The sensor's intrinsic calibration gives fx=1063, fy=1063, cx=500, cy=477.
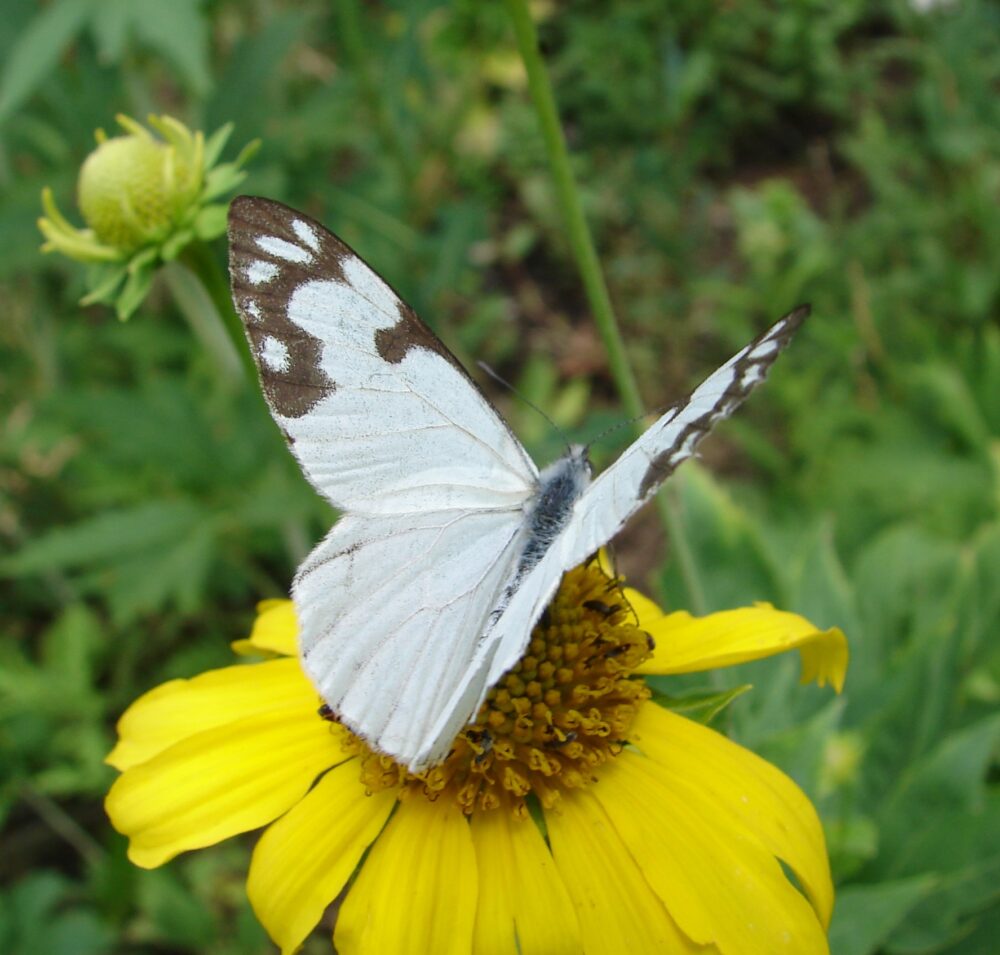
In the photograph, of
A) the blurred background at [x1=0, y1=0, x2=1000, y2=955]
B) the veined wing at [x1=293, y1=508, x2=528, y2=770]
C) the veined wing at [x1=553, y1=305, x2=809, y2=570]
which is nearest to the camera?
the veined wing at [x1=553, y1=305, x2=809, y2=570]

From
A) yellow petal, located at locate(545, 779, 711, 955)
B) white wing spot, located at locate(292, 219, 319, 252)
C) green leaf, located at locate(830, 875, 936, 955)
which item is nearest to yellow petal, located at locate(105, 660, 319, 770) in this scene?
yellow petal, located at locate(545, 779, 711, 955)

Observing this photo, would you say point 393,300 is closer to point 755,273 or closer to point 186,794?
point 186,794

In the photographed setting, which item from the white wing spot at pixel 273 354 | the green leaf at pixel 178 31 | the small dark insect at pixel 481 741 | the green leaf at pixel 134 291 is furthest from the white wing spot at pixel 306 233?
the green leaf at pixel 178 31

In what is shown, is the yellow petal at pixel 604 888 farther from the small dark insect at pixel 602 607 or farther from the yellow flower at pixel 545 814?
the small dark insect at pixel 602 607

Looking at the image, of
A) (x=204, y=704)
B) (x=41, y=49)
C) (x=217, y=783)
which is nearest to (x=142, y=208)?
(x=204, y=704)

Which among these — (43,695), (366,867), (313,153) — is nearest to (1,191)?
(313,153)

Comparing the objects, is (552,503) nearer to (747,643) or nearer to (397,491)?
(397,491)

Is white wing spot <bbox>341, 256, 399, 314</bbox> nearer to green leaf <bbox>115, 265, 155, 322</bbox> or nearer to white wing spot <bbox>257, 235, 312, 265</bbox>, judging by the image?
white wing spot <bbox>257, 235, 312, 265</bbox>
